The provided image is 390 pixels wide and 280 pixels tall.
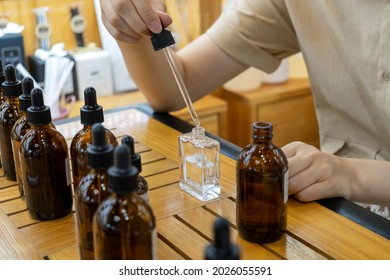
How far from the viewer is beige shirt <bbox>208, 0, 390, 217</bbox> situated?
1.32 metres

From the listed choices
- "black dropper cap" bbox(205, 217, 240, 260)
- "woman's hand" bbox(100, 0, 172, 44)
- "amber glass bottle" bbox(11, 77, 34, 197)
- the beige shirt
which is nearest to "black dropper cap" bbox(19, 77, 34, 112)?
"amber glass bottle" bbox(11, 77, 34, 197)

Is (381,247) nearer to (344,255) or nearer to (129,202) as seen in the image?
(344,255)

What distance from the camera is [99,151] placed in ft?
2.46

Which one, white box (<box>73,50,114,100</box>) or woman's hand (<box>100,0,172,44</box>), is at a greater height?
woman's hand (<box>100,0,172,44</box>)

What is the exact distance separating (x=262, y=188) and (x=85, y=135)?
306 millimetres

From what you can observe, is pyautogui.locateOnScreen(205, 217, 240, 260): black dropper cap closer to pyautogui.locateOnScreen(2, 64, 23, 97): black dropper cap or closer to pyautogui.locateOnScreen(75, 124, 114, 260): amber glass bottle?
pyautogui.locateOnScreen(75, 124, 114, 260): amber glass bottle

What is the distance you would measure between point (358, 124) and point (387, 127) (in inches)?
3.8

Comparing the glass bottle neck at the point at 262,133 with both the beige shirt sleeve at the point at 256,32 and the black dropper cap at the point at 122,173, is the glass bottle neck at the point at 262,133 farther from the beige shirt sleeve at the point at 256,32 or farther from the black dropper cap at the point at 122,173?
the beige shirt sleeve at the point at 256,32

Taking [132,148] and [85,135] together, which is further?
[85,135]

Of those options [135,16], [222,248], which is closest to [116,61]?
[135,16]

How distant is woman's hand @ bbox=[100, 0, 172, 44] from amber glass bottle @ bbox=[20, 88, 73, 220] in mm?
262

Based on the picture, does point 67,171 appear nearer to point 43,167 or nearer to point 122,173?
point 43,167
